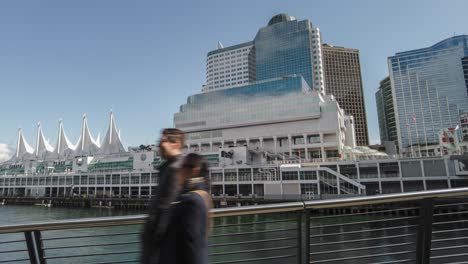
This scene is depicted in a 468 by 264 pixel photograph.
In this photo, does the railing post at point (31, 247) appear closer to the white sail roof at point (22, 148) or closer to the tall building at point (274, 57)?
the tall building at point (274, 57)

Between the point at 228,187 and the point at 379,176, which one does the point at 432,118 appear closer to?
the point at 379,176

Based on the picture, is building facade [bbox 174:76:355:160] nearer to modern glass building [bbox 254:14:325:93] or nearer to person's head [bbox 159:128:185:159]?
modern glass building [bbox 254:14:325:93]

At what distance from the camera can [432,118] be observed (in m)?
90.7

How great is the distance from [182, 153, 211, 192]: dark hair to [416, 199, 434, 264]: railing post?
218 centimetres

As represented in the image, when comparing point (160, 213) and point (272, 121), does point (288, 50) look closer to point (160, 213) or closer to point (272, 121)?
point (272, 121)

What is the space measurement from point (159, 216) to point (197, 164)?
0.43 meters

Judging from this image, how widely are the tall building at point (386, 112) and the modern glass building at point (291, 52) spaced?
30487 millimetres

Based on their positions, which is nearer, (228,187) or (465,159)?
(465,159)

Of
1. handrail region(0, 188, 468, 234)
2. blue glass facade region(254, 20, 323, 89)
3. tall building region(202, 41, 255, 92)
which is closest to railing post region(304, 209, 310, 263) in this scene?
handrail region(0, 188, 468, 234)

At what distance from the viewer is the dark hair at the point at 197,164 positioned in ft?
6.41

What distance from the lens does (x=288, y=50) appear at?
102m

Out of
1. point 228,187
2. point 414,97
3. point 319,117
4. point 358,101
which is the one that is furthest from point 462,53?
point 228,187

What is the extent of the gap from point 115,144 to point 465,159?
240 feet

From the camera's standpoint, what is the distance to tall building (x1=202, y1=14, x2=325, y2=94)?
9756cm
